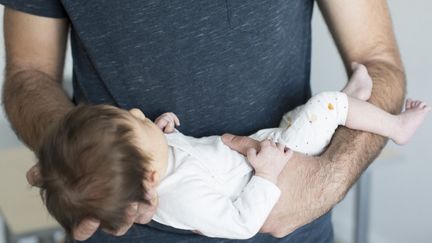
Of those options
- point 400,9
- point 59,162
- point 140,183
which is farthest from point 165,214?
point 400,9

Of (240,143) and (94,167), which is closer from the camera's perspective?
(94,167)

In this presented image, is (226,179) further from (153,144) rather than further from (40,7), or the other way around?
(40,7)

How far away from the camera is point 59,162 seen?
1029 mm

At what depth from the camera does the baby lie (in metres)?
1.02

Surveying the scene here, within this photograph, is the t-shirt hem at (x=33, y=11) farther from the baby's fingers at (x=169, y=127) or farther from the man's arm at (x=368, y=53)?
the man's arm at (x=368, y=53)

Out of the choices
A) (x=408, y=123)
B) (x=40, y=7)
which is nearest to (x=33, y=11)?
(x=40, y=7)

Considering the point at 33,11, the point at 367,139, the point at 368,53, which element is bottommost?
the point at 367,139

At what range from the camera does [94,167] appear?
3.32 ft

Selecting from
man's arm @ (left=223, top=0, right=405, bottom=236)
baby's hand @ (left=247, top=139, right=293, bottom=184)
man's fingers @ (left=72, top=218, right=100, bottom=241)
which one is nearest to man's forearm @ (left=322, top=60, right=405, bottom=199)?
man's arm @ (left=223, top=0, right=405, bottom=236)

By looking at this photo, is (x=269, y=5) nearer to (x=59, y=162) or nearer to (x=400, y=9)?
(x=59, y=162)

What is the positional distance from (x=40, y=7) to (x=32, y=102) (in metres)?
0.19

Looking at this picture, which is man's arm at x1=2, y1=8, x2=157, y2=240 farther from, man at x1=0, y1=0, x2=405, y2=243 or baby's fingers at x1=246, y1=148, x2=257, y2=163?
baby's fingers at x1=246, y1=148, x2=257, y2=163

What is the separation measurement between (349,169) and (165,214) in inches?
13.9

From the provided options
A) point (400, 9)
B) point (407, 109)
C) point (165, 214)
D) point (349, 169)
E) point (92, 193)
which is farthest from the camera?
point (400, 9)
